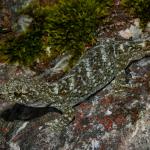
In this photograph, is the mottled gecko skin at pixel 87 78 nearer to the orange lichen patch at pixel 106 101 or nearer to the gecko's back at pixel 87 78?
the gecko's back at pixel 87 78

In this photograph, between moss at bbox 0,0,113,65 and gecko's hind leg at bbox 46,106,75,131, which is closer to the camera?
gecko's hind leg at bbox 46,106,75,131

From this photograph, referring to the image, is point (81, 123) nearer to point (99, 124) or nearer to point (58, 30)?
point (99, 124)

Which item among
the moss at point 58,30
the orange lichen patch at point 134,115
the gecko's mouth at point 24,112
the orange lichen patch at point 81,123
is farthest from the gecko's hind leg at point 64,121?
the moss at point 58,30

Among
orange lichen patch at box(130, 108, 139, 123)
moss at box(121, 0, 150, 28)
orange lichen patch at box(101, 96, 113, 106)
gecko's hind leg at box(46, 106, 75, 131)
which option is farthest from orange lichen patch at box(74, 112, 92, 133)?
moss at box(121, 0, 150, 28)

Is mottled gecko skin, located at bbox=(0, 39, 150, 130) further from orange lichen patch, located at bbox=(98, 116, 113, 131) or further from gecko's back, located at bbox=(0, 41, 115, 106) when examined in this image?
orange lichen patch, located at bbox=(98, 116, 113, 131)

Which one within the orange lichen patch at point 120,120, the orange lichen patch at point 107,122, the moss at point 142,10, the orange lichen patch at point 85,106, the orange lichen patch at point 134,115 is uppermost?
the moss at point 142,10

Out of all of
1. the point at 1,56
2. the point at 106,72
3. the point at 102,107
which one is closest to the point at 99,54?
the point at 106,72

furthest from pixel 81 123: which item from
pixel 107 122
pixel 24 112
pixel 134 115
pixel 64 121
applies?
pixel 24 112
